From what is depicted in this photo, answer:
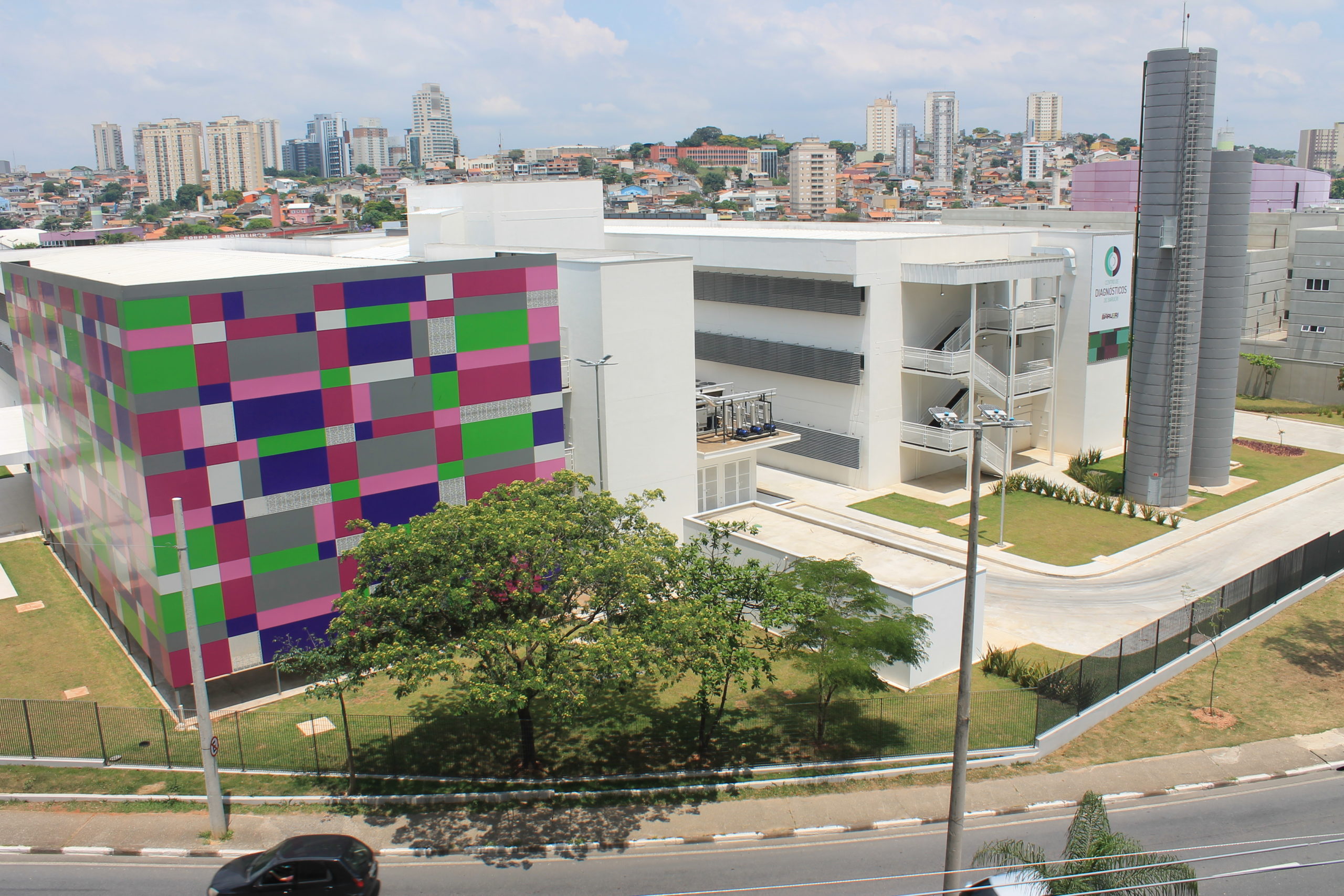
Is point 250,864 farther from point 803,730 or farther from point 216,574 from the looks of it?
point 803,730

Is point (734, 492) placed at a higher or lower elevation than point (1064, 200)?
lower

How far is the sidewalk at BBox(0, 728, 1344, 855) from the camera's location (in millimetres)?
22375

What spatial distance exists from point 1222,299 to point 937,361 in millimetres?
12555

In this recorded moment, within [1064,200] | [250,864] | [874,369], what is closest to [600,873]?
[250,864]

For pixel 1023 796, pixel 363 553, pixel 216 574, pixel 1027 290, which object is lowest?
pixel 1023 796

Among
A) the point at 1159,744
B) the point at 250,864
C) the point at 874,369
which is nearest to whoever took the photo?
the point at 250,864

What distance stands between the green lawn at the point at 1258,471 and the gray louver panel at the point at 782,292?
12.5m

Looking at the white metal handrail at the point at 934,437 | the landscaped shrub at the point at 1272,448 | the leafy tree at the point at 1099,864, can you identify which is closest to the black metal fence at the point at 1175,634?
the leafy tree at the point at 1099,864

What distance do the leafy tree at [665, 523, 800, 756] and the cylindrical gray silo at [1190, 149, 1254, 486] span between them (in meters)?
29.2

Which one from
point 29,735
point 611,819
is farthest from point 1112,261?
point 29,735

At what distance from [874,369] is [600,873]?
30.8 meters

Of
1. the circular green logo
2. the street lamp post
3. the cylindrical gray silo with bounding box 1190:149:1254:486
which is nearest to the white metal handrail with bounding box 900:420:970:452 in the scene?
the cylindrical gray silo with bounding box 1190:149:1254:486

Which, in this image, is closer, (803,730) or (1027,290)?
(803,730)

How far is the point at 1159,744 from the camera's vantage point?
85.4 ft
